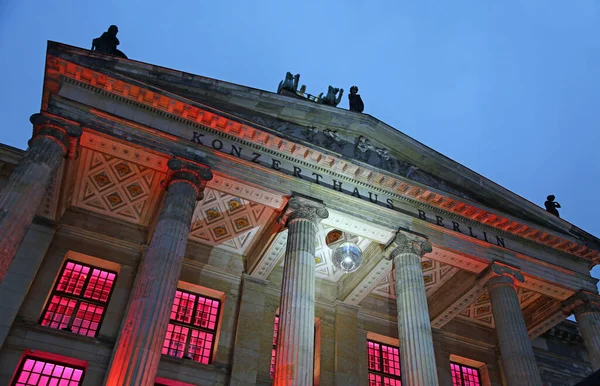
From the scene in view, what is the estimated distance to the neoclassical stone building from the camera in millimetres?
15617

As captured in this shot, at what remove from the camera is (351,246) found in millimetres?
17297

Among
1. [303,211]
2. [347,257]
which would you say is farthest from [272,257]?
[347,257]

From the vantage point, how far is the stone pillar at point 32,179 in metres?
12.9

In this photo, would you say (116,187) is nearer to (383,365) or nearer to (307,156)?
(307,156)

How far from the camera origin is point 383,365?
21438 millimetres

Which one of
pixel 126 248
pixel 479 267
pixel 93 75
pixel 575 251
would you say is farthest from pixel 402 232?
pixel 93 75

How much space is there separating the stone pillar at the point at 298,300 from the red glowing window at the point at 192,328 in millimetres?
4816

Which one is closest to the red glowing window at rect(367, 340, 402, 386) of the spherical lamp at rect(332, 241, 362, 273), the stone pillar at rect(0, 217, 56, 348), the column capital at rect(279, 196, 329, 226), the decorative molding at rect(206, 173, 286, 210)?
the spherical lamp at rect(332, 241, 362, 273)

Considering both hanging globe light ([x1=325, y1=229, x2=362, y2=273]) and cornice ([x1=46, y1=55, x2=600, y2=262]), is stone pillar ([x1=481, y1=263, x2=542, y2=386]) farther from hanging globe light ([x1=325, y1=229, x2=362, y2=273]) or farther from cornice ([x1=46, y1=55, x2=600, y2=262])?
hanging globe light ([x1=325, y1=229, x2=362, y2=273])

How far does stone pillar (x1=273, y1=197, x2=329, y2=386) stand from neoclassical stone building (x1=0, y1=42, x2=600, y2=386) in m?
0.05

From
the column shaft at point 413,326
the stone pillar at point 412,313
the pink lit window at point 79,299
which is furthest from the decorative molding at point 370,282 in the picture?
the pink lit window at point 79,299

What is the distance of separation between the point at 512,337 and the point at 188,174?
11.9m

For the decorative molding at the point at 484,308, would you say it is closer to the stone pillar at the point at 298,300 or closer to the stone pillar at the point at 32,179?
the stone pillar at the point at 298,300

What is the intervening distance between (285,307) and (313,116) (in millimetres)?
7848
